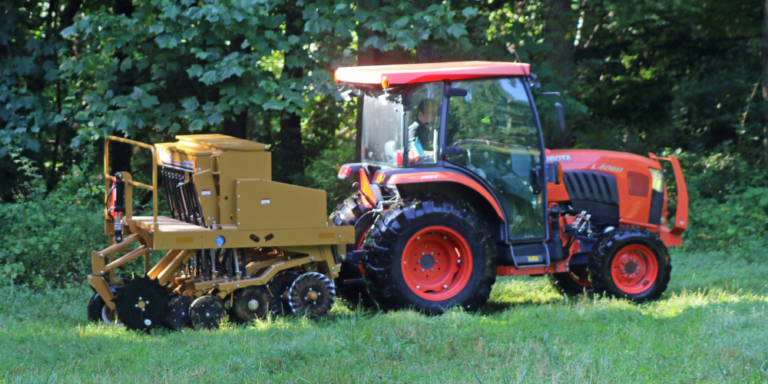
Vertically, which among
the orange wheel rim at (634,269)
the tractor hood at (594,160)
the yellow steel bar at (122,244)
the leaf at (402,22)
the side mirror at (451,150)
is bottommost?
the orange wheel rim at (634,269)

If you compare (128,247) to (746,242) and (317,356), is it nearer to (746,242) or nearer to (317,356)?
(317,356)

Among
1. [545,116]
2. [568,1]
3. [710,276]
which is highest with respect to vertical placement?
[568,1]

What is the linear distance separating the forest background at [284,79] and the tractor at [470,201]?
192 cm

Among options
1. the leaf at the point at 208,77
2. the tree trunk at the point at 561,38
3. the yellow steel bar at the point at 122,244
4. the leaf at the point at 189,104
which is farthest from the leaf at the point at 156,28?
the tree trunk at the point at 561,38

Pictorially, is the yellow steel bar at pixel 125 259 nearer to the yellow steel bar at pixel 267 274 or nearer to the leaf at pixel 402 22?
the yellow steel bar at pixel 267 274

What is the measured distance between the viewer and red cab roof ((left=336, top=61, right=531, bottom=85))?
6.05 metres

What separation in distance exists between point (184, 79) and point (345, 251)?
450 centimetres

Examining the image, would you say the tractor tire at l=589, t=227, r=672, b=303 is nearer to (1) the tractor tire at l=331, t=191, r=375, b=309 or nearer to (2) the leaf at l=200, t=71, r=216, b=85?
(1) the tractor tire at l=331, t=191, r=375, b=309

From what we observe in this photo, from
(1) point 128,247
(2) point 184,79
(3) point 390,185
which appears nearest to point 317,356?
(3) point 390,185

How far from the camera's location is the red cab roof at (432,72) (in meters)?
6.05

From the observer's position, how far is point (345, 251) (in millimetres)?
6055

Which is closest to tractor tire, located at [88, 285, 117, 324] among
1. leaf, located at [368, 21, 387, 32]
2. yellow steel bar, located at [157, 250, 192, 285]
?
yellow steel bar, located at [157, 250, 192, 285]

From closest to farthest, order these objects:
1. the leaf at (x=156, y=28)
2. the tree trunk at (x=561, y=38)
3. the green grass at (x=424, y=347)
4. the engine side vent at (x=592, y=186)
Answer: the green grass at (x=424, y=347), the engine side vent at (x=592, y=186), the leaf at (x=156, y=28), the tree trunk at (x=561, y=38)

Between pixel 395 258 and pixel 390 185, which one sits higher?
pixel 390 185
